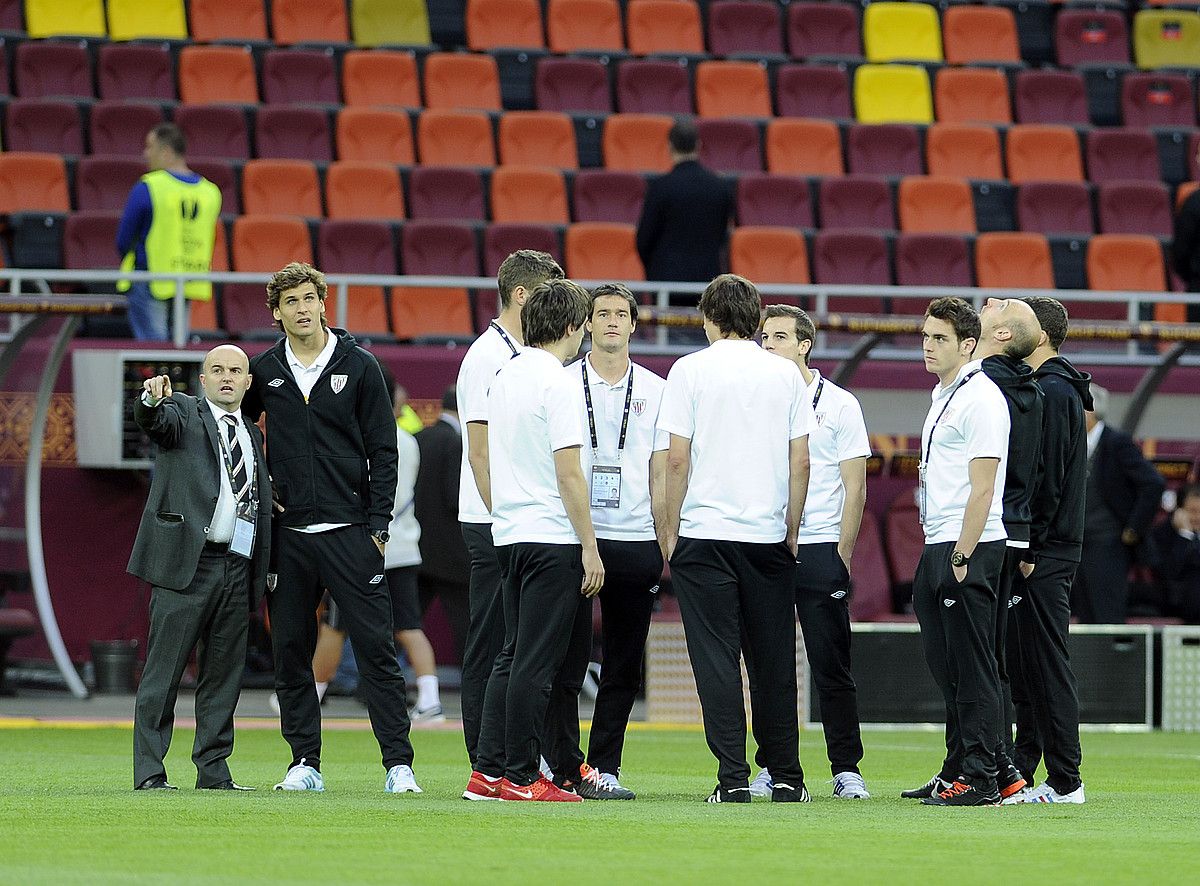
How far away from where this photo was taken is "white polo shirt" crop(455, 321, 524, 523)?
24.4 ft

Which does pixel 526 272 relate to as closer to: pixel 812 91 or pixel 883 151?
pixel 883 151

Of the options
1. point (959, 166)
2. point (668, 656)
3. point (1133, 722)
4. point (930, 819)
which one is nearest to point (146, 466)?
point (668, 656)

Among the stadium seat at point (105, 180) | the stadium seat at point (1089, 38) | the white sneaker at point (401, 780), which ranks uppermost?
the stadium seat at point (1089, 38)

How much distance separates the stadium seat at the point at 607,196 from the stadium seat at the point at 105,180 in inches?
144

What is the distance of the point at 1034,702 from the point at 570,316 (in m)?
2.35

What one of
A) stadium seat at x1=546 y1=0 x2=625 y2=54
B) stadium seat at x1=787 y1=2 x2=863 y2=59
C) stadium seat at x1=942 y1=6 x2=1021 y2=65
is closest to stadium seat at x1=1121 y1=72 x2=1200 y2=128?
stadium seat at x1=942 y1=6 x2=1021 y2=65

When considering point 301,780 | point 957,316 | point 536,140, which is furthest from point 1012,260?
point 301,780

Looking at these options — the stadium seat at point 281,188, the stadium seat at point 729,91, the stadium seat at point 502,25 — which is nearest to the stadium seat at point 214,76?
the stadium seat at point 281,188

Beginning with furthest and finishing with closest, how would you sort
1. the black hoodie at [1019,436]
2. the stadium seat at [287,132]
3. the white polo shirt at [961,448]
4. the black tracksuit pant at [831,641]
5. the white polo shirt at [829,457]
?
the stadium seat at [287,132] < the white polo shirt at [829,457] < the black tracksuit pant at [831,641] < the black hoodie at [1019,436] < the white polo shirt at [961,448]

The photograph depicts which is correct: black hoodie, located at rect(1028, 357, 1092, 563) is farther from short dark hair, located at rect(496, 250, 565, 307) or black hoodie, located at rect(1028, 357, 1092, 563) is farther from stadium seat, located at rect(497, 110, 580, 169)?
stadium seat, located at rect(497, 110, 580, 169)

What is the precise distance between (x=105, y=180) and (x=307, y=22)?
3532mm

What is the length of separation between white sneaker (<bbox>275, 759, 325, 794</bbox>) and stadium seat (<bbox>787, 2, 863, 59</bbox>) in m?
14.2

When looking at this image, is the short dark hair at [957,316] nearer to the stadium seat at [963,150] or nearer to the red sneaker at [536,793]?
the red sneaker at [536,793]

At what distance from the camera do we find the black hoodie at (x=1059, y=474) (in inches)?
302
